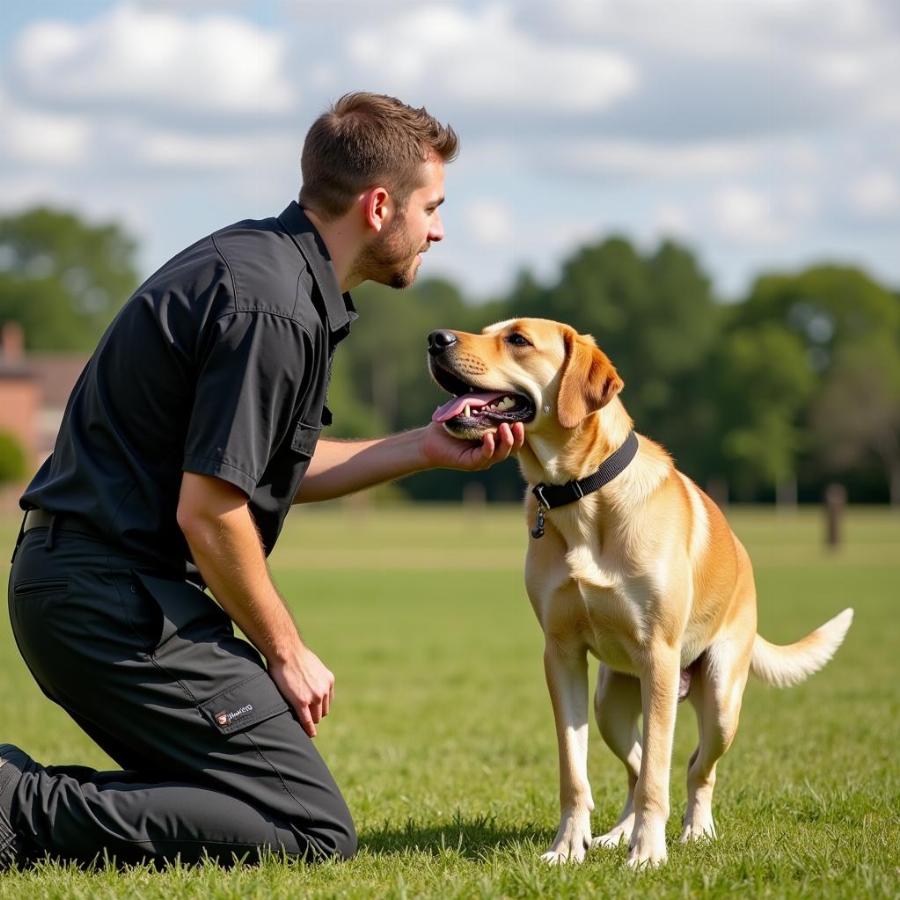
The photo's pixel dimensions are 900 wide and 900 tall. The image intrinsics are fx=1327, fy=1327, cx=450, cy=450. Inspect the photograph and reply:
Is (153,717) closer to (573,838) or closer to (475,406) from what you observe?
(573,838)

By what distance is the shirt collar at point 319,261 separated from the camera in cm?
475

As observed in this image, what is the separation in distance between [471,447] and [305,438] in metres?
0.70

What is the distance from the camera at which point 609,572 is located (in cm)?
500

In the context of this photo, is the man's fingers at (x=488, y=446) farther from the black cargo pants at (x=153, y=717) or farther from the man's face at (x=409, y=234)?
the black cargo pants at (x=153, y=717)

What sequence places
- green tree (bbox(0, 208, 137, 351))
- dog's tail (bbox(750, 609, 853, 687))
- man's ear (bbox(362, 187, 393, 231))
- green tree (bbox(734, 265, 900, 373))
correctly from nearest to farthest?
man's ear (bbox(362, 187, 393, 231))
dog's tail (bbox(750, 609, 853, 687))
green tree (bbox(734, 265, 900, 373))
green tree (bbox(0, 208, 137, 351))

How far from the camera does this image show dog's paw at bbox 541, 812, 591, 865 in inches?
191

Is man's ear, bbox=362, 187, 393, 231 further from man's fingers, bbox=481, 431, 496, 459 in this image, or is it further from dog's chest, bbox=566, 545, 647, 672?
dog's chest, bbox=566, 545, 647, 672

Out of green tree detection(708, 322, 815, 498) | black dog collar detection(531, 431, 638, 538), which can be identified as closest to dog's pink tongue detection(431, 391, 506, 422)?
black dog collar detection(531, 431, 638, 538)

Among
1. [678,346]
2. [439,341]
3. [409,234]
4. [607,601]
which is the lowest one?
[607,601]

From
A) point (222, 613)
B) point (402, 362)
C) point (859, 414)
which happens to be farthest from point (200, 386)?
point (402, 362)

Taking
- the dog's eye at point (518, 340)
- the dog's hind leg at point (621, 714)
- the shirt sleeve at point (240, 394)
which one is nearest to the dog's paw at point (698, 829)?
the dog's hind leg at point (621, 714)

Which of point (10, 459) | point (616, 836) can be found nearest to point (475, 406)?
point (616, 836)

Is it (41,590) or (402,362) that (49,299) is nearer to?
(402,362)

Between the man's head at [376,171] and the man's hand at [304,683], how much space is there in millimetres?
1512
